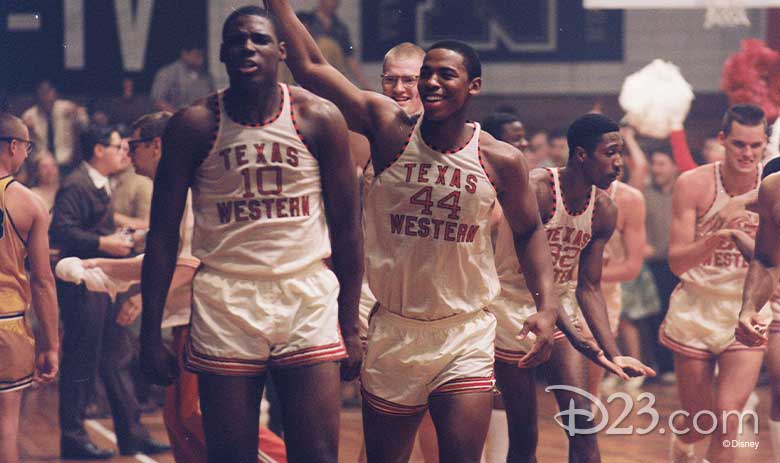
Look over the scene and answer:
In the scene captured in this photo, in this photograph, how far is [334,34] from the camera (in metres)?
12.7

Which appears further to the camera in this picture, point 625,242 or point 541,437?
point 541,437

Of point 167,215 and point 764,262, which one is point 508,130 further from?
point 167,215

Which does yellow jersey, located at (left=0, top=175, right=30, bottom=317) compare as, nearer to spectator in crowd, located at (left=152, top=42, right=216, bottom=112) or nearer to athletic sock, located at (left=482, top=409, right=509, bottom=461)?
athletic sock, located at (left=482, top=409, right=509, bottom=461)

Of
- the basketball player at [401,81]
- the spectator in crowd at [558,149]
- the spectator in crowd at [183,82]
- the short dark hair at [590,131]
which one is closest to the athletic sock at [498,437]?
the basketball player at [401,81]

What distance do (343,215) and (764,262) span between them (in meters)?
2.48

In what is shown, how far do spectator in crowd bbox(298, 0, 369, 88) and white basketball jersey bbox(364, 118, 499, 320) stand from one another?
7245 mm

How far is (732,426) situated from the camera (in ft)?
23.2

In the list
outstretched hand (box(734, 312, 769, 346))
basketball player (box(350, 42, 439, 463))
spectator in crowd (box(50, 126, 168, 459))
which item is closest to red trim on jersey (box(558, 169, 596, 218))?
basketball player (box(350, 42, 439, 463))

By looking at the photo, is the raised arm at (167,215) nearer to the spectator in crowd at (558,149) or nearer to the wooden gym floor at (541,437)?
the wooden gym floor at (541,437)

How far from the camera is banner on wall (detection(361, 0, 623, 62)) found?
1338cm

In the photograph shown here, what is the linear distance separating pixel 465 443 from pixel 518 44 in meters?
9.02

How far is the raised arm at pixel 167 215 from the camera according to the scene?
459cm

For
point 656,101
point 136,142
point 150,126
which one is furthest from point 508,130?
point 656,101

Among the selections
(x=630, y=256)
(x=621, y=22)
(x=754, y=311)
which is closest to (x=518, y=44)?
(x=621, y=22)
